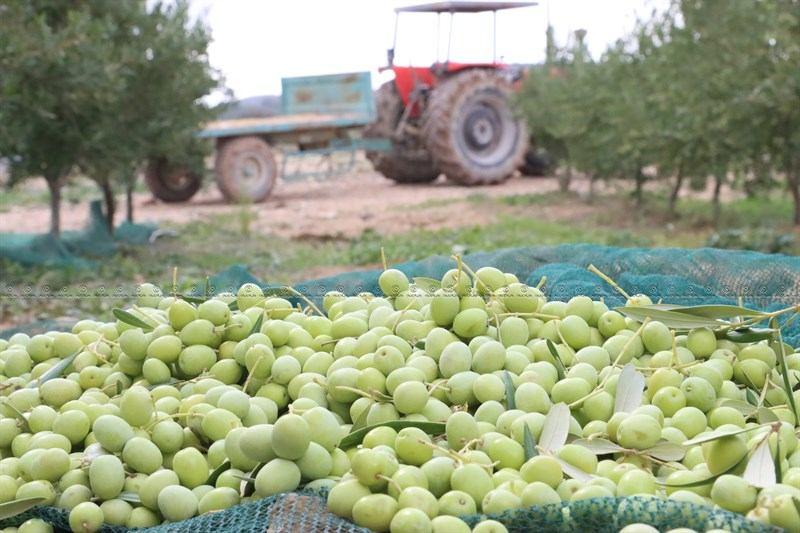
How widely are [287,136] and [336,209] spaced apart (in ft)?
6.19

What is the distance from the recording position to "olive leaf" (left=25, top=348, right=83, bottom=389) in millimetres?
2141

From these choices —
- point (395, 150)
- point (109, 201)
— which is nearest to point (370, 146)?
point (395, 150)

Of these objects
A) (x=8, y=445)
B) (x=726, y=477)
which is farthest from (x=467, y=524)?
(x=8, y=445)

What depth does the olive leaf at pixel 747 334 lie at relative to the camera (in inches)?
79.5

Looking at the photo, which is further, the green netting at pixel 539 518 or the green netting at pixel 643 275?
the green netting at pixel 643 275

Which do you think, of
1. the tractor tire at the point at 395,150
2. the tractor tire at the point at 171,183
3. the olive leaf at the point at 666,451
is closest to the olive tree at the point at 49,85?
the tractor tire at the point at 171,183

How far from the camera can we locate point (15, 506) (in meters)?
1.59

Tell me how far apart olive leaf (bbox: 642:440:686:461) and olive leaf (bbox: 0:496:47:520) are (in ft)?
3.47

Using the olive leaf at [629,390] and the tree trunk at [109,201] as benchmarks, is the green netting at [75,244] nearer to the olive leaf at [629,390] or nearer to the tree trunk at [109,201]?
the tree trunk at [109,201]

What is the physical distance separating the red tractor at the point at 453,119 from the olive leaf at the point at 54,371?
13.6 metres

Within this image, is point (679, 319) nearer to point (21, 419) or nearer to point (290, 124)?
point (21, 419)

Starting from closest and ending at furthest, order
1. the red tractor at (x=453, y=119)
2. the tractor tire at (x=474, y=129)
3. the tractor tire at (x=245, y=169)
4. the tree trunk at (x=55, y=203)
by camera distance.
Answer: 1. the tree trunk at (x=55, y=203)
2. the tractor tire at (x=245, y=169)
3. the tractor tire at (x=474, y=129)
4. the red tractor at (x=453, y=119)

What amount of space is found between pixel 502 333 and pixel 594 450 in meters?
0.50

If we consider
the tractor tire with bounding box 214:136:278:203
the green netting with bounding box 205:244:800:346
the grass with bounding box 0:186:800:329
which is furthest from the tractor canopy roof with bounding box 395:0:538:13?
the green netting with bounding box 205:244:800:346
